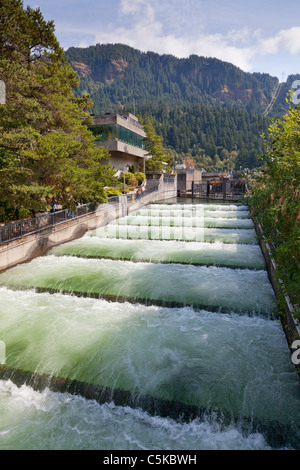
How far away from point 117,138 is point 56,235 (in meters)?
31.1

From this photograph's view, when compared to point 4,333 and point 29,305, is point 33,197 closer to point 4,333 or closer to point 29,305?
point 29,305

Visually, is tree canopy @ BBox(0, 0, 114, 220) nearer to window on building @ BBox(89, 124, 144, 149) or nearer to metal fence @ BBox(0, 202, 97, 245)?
metal fence @ BBox(0, 202, 97, 245)

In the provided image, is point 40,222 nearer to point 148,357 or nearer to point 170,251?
point 170,251

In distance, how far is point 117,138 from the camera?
1818 inches

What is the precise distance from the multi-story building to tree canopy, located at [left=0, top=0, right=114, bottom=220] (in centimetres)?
2472

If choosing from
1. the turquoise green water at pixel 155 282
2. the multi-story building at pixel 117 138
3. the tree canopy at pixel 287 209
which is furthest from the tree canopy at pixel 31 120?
the multi-story building at pixel 117 138

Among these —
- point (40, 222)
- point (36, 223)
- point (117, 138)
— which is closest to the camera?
point (36, 223)

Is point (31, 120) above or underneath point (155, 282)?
above

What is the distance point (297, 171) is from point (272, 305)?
4.48m

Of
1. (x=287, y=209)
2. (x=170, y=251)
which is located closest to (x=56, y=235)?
(x=170, y=251)

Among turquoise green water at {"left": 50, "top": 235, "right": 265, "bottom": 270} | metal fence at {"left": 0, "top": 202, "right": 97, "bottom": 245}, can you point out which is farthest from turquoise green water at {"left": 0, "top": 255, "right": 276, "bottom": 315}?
metal fence at {"left": 0, "top": 202, "right": 97, "bottom": 245}

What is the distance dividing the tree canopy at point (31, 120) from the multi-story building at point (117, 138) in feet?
81.1

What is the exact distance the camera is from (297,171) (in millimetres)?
8836

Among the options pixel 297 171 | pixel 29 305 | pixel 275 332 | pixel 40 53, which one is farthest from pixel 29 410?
pixel 40 53
